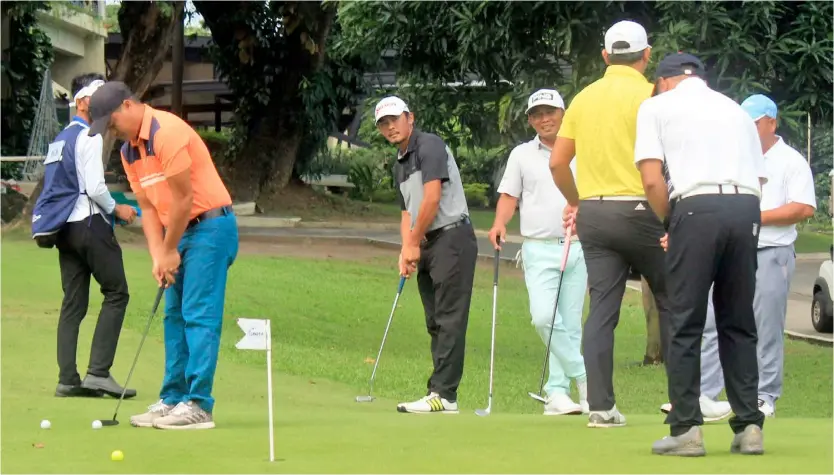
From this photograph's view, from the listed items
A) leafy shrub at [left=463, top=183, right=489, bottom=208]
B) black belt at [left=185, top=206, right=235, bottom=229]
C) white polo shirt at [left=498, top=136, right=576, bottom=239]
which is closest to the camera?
black belt at [left=185, top=206, right=235, bottom=229]

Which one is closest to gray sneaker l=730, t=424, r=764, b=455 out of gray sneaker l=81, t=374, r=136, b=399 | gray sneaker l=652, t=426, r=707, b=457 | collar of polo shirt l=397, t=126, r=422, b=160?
gray sneaker l=652, t=426, r=707, b=457

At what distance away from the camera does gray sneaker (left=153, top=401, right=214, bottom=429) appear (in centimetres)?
781

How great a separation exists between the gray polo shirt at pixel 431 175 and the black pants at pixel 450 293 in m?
0.12

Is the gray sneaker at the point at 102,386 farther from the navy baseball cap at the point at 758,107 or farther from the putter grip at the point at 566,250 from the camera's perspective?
the navy baseball cap at the point at 758,107

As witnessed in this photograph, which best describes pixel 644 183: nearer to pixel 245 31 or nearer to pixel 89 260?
pixel 89 260

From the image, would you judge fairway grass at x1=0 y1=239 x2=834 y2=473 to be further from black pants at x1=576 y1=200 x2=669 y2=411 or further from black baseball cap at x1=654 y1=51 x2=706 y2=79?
black baseball cap at x1=654 y1=51 x2=706 y2=79

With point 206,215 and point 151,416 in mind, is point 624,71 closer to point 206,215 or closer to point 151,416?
point 206,215

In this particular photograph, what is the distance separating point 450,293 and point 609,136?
208 centimetres

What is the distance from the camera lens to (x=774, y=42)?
40.6 feet

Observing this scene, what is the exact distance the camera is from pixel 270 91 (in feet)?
115

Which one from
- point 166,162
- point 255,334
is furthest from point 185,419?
point 166,162

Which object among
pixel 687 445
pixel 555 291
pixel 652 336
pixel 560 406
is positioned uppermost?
pixel 555 291

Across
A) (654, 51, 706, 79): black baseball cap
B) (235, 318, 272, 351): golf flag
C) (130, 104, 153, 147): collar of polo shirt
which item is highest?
(654, 51, 706, 79): black baseball cap

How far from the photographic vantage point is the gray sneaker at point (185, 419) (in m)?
7.81
